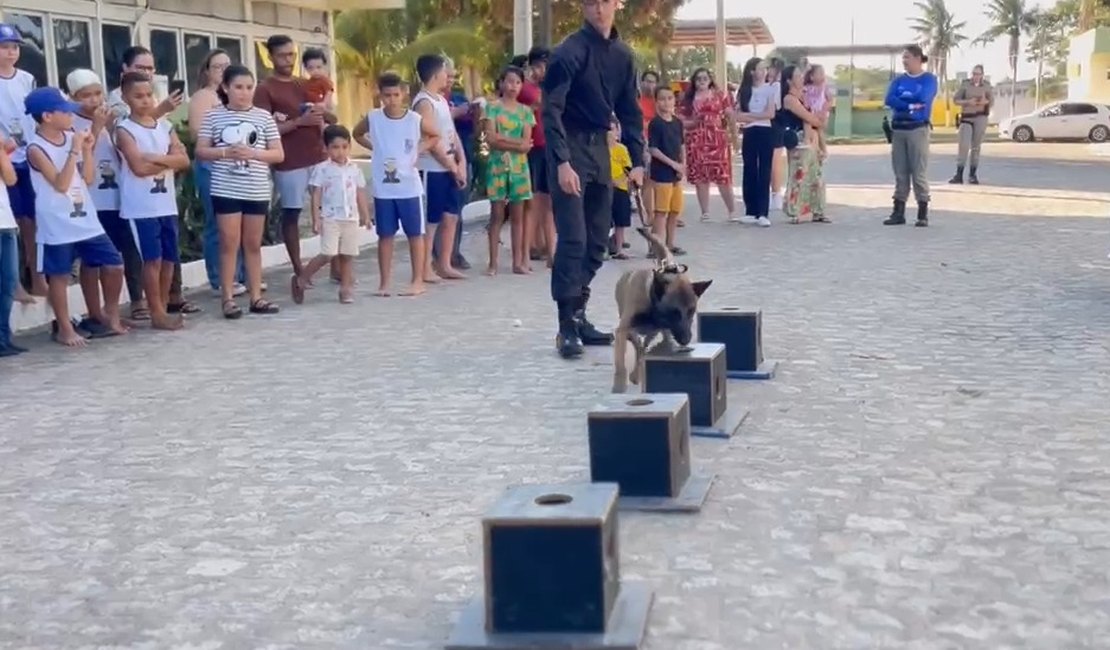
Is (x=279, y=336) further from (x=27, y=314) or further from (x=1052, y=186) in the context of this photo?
(x=1052, y=186)

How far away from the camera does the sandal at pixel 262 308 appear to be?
954 centimetres

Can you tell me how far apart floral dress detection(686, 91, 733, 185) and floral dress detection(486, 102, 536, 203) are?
430 centimetres

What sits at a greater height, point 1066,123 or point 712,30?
point 712,30

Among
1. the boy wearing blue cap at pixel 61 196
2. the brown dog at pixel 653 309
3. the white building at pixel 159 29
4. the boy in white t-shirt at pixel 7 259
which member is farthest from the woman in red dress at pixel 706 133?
the brown dog at pixel 653 309

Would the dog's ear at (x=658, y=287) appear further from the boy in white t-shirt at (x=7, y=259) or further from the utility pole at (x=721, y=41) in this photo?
the utility pole at (x=721, y=41)

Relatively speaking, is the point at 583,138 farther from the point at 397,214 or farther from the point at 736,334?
the point at 397,214

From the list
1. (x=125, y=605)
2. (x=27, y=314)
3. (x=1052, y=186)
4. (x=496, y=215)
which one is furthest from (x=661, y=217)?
(x=1052, y=186)

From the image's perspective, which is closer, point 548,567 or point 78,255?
point 548,567

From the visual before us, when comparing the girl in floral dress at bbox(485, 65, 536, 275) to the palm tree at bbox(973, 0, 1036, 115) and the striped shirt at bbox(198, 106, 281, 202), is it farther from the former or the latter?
the palm tree at bbox(973, 0, 1036, 115)

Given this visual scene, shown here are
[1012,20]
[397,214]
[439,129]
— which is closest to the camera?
[397,214]

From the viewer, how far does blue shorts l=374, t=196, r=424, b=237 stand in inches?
391

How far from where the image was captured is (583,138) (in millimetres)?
7438

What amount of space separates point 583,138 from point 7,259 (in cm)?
370

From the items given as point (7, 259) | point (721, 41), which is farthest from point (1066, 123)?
point (7, 259)
